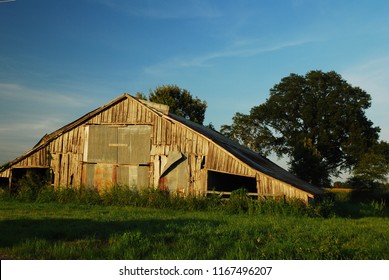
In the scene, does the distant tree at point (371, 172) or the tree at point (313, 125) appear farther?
the tree at point (313, 125)

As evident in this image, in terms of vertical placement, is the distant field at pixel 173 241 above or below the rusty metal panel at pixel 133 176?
below

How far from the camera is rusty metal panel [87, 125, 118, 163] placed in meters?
22.4

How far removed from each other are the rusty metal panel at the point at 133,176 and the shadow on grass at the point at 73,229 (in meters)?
8.62

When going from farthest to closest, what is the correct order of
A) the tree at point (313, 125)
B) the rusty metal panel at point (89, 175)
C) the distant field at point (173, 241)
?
the tree at point (313, 125) → the rusty metal panel at point (89, 175) → the distant field at point (173, 241)

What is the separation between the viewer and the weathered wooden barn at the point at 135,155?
20.6m

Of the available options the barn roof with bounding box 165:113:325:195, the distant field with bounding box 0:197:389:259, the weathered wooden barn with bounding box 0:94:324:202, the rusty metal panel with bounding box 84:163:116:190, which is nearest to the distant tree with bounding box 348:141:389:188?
the barn roof with bounding box 165:113:325:195

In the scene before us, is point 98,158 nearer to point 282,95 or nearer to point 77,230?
point 77,230

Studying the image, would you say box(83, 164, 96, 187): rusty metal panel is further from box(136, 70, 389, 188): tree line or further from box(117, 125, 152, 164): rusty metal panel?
box(136, 70, 389, 188): tree line

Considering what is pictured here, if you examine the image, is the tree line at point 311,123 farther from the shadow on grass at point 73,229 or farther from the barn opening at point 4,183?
the shadow on grass at point 73,229

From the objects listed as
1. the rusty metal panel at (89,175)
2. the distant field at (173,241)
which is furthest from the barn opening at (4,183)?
the distant field at (173,241)

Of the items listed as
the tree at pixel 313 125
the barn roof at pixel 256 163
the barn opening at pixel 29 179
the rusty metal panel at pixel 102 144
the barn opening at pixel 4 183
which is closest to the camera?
the barn roof at pixel 256 163

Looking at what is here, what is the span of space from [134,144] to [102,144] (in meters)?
1.95
